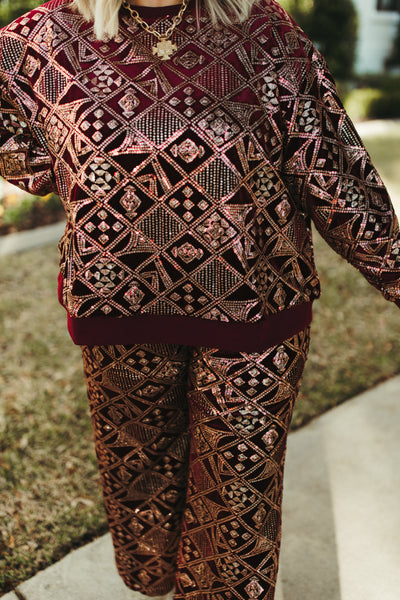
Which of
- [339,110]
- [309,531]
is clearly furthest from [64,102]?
[309,531]

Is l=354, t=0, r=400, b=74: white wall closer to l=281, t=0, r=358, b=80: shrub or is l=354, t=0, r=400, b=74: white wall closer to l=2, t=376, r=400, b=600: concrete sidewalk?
l=281, t=0, r=358, b=80: shrub

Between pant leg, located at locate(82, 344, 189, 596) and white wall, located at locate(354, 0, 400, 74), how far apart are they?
15425mm

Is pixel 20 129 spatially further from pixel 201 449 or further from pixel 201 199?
pixel 201 449

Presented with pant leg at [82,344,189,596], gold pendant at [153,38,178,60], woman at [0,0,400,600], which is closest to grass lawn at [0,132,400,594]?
pant leg at [82,344,189,596]

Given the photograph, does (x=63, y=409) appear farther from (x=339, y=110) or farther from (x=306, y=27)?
(x=306, y=27)

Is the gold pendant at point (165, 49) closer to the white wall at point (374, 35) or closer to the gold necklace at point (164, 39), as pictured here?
the gold necklace at point (164, 39)

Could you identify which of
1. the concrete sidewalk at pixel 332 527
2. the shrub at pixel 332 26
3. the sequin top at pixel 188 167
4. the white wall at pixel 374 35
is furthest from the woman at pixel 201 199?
the white wall at pixel 374 35

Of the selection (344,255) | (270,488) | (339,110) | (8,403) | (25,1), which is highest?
(25,1)

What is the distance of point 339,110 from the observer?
1.23m

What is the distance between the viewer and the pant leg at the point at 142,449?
141 centimetres

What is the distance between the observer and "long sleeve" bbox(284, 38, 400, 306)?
120cm

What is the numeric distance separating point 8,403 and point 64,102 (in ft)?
7.20

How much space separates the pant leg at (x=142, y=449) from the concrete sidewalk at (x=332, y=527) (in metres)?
0.27

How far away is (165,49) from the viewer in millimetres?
1162
